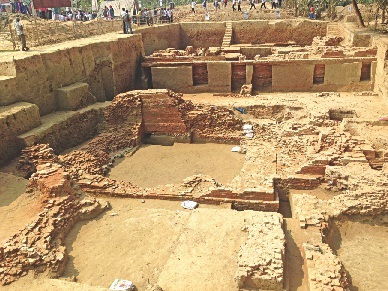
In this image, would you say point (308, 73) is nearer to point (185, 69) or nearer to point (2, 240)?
point (185, 69)

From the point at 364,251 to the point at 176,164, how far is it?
5872mm

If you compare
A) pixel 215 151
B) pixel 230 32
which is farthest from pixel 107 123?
pixel 230 32

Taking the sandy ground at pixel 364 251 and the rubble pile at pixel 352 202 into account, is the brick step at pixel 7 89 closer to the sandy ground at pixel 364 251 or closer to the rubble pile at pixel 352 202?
the rubble pile at pixel 352 202

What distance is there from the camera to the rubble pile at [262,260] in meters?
5.19

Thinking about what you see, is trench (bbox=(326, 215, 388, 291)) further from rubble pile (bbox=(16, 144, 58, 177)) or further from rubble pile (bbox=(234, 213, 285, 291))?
rubble pile (bbox=(16, 144, 58, 177))

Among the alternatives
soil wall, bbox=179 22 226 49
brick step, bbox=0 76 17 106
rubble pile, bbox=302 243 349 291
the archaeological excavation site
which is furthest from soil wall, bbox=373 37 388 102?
brick step, bbox=0 76 17 106

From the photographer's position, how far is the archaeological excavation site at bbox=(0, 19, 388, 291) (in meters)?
5.93

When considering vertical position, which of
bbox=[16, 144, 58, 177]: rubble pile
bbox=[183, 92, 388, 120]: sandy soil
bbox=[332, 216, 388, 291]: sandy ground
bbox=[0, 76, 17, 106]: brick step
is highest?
bbox=[0, 76, 17, 106]: brick step

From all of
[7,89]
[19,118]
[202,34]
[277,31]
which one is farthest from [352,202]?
[202,34]

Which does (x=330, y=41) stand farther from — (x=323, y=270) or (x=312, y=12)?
(x=323, y=270)

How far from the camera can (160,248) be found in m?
6.52

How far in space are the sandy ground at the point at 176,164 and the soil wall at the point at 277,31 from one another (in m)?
10.5

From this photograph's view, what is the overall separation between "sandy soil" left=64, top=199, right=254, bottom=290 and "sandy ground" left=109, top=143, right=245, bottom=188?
8.32ft

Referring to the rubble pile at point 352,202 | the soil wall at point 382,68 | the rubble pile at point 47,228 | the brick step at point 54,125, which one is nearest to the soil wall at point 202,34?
the soil wall at point 382,68
